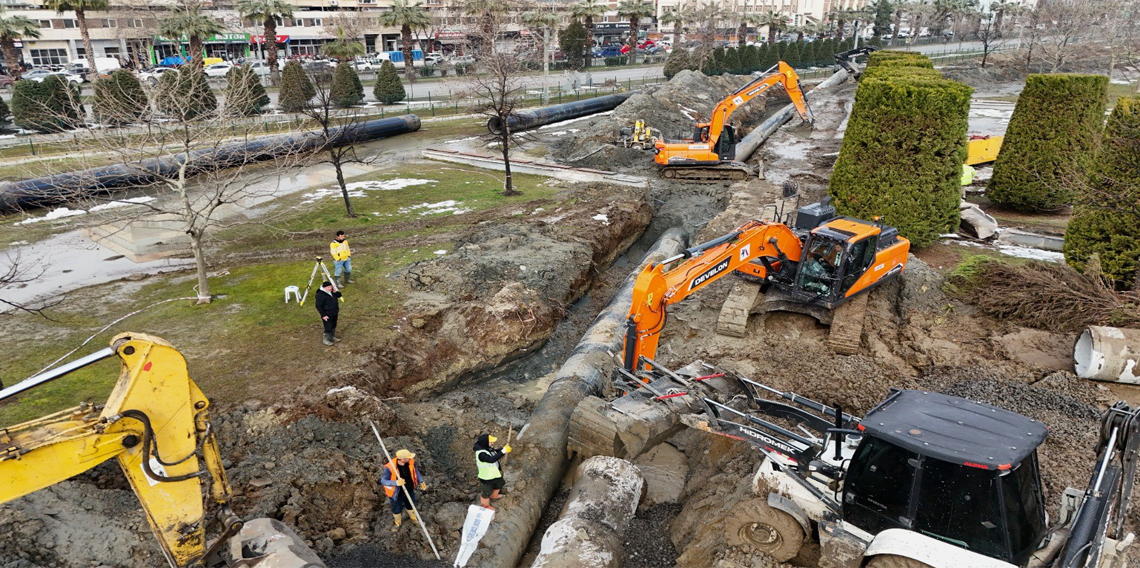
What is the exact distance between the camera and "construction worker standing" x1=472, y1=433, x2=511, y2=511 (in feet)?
Answer: 27.6

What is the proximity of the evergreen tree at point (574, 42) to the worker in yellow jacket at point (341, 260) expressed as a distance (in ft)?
144

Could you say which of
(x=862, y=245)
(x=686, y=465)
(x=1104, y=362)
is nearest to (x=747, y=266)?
(x=862, y=245)

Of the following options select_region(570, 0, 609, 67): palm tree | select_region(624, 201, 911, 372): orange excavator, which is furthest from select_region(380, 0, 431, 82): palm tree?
select_region(624, 201, 911, 372): orange excavator

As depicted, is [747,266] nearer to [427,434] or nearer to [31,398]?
[427,434]

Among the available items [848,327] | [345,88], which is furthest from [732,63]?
[848,327]

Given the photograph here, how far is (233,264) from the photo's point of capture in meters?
16.3

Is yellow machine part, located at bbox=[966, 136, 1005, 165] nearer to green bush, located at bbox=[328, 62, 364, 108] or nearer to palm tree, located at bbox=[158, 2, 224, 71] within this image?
green bush, located at bbox=[328, 62, 364, 108]

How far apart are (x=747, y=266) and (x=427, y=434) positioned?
22.3ft

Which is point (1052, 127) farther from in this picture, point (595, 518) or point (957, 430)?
point (595, 518)

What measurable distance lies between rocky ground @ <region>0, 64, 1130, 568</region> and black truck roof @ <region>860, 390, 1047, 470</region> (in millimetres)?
1848

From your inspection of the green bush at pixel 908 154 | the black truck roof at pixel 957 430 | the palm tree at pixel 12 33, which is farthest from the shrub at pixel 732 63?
the black truck roof at pixel 957 430

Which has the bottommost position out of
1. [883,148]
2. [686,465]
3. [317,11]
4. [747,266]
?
[686,465]

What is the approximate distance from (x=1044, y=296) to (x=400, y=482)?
11.7 meters

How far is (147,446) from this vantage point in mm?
6070
